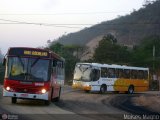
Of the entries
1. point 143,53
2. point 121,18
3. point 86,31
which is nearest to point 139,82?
point 143,53

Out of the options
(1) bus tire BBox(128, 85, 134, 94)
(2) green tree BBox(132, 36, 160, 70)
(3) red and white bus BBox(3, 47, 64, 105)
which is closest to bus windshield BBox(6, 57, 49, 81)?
(3) red and white bus BBox(3, 47, 64, 105)

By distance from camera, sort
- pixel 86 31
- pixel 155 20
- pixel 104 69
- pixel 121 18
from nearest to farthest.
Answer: pixel 104 69 < pixel 155 20 < pixel 121 18 < pixel 86 31

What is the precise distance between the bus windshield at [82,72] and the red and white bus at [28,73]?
1984 centimetres

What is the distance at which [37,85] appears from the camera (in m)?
25.7

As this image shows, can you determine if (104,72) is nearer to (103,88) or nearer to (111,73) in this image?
(111,73)

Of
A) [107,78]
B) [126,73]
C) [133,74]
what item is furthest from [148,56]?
[107,78]

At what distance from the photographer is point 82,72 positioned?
153 feet

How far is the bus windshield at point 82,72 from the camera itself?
152 ft

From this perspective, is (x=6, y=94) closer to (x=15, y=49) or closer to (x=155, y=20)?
(x=15, y=49)

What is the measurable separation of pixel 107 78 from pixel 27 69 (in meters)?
22.7

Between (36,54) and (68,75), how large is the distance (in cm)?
5942

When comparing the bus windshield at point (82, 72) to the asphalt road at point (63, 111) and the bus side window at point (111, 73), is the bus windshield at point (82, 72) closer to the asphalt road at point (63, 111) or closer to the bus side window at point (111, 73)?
the bus side window at point (111, 73)

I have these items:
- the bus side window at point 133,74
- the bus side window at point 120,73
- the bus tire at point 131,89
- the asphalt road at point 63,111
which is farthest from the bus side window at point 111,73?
the asphalt road at point 63,111

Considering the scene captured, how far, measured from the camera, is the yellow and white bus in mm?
46281
